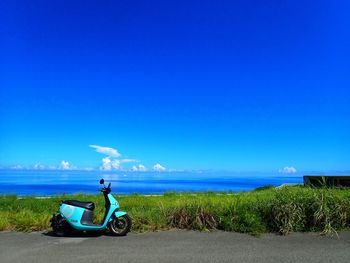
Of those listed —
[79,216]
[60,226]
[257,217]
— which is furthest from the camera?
[257,217]

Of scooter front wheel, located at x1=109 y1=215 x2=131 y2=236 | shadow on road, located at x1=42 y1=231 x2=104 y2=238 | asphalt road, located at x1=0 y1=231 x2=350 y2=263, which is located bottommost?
asphalt road, located at x1=0 y1=231 x2=350 y2=263

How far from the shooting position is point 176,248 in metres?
7.48

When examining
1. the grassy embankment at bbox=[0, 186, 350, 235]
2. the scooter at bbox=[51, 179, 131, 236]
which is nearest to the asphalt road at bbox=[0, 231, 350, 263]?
the scooter at bbox=[51, 179, 131, 236]

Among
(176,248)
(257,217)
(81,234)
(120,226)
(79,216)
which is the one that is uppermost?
(79,216)

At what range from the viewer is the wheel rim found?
862cm

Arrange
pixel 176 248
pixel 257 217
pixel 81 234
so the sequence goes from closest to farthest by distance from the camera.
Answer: pixel 176 248, pixel 81 234, pixel 257 217

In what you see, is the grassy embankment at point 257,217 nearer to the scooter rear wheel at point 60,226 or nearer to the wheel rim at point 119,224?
the wheel rim at point 119,224

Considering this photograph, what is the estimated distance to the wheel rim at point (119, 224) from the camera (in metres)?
8.62

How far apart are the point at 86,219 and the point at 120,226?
76cm

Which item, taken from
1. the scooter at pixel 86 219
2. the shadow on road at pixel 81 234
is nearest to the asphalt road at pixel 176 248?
the shadow on road at pixel 81 234

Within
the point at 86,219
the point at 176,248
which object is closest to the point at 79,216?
the point at 86,219

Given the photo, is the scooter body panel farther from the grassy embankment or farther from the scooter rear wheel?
the grassy embankment

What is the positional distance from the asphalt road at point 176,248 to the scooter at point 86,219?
0.23 meters

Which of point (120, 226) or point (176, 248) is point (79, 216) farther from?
point (176, 248)
